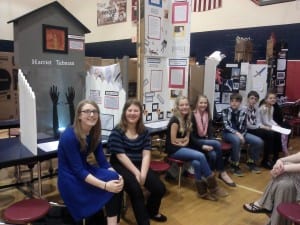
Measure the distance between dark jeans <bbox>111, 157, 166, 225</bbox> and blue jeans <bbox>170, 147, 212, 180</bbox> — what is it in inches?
25.0

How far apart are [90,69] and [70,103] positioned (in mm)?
440

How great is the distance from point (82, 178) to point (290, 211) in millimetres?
1347

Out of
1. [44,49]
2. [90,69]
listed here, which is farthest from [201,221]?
[44,49]

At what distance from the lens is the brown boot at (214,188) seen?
9.83ft

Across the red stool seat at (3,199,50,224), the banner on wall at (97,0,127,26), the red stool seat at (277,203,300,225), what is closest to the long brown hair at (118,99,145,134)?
the red stool seat at (3,199,50,224)

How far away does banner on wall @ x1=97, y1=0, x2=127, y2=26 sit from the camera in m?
8.99

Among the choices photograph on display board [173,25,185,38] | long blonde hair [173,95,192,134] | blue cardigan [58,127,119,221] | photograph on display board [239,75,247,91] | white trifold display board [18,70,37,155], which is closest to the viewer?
blue cardigan [58,127,119,221]

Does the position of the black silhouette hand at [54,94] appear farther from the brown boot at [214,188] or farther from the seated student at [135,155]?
the brown boot at [214,188]

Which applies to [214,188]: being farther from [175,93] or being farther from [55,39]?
[55,39]

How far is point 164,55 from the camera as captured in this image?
3.72m

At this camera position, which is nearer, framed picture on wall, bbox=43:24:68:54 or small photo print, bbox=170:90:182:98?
framed picture on wall, bbox=43:24:68:54

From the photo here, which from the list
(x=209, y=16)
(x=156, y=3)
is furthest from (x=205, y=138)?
(x=209, y=16)

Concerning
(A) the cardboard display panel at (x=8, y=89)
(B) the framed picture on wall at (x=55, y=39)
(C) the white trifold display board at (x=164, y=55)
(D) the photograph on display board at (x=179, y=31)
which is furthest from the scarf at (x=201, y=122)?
(A) the cardboard display panel at (x=8, y=89)

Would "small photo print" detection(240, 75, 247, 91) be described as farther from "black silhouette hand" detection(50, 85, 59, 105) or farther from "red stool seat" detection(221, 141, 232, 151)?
"black silhouette hand" detection(50, 85, 59, 105)
